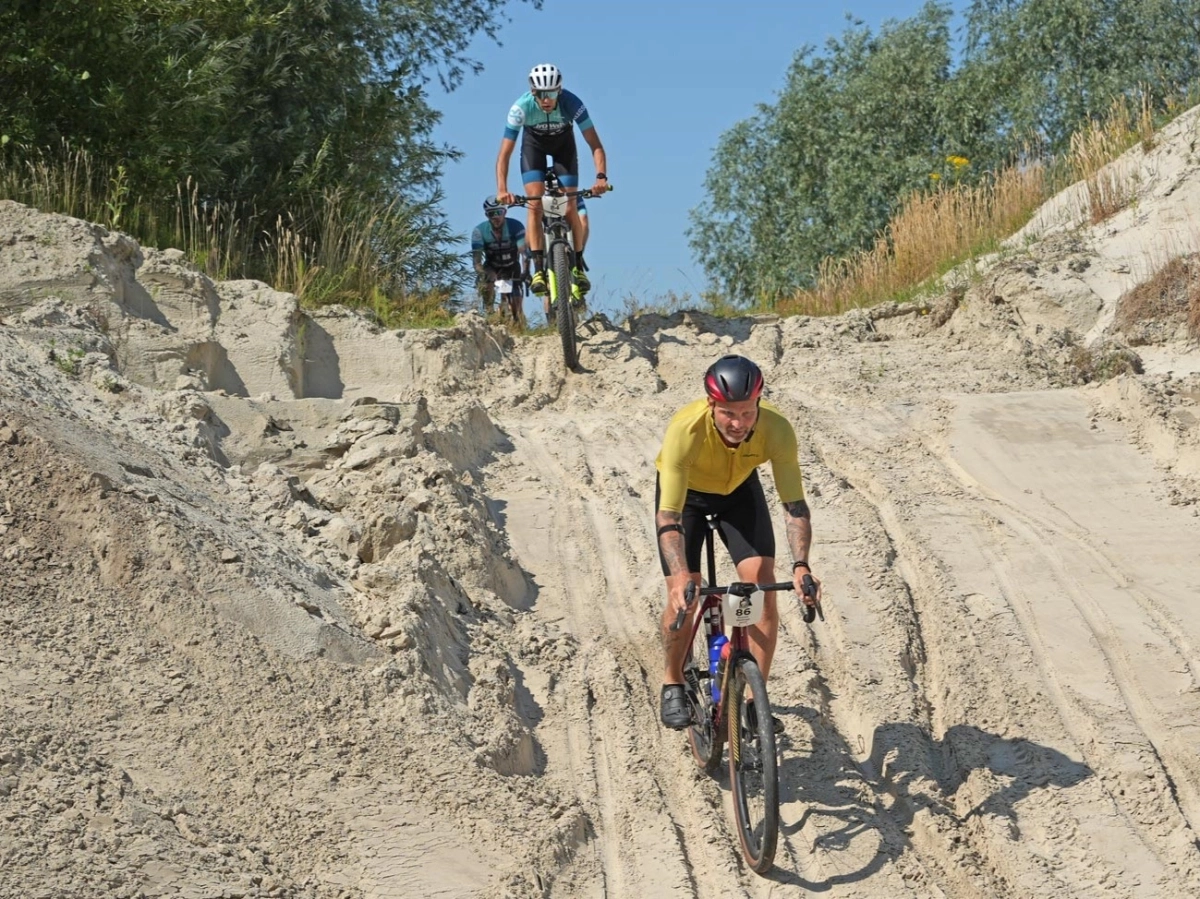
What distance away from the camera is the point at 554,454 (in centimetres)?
1066

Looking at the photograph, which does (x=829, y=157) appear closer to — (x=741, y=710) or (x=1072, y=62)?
(x=1072, y=62)

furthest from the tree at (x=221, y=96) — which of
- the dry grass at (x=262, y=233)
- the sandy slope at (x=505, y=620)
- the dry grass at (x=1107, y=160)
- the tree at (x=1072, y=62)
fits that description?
the tree at (x=1072, y=62)

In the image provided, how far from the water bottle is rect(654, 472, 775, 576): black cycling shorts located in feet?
1.07

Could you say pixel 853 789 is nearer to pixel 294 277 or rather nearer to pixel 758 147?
pixel 294 277

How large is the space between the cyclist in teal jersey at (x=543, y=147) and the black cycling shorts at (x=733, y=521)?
17.8 feet

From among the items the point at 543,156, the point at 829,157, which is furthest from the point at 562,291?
the point at 829,157

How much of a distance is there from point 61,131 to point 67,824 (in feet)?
29.6

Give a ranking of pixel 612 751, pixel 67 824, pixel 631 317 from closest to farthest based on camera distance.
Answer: pixel 67 824 < pixel 612 751 < pixel 631 317

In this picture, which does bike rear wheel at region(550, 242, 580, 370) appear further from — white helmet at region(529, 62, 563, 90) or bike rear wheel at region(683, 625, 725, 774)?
bike rear wheel at region(683, 625, 725, 774)

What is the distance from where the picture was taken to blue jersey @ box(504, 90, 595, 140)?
1187 cm

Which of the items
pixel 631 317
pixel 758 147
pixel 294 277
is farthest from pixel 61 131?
pixel 758 147

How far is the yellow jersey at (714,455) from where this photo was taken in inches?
242

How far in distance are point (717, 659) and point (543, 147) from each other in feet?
22.5

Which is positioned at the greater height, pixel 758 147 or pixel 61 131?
pixel 758 147
